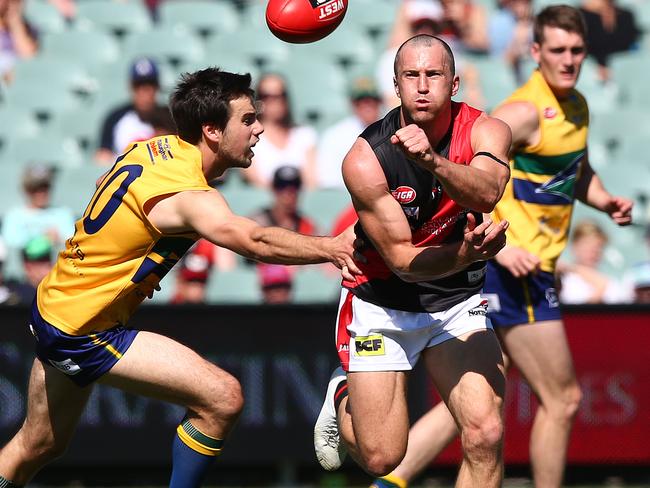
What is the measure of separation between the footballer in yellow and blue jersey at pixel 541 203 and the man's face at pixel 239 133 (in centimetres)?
169

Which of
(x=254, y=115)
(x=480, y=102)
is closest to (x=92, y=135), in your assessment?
(x=480, y=102)

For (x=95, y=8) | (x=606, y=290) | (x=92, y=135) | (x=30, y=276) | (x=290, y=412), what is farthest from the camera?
(x=95, y=8)

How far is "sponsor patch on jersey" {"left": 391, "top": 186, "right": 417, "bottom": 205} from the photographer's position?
5262 mm

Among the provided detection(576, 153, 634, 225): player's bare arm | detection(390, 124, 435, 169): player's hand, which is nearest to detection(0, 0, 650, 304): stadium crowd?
detection(576, 153, 634, 225): player's bare arm

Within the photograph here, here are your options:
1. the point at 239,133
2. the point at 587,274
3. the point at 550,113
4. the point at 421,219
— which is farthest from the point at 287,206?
the point at 421,219

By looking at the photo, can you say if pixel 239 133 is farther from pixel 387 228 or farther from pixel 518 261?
pixel 518 261

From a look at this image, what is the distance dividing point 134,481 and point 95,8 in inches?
240

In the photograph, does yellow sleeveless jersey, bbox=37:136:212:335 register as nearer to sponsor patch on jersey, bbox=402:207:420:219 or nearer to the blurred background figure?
sponsor patch on jersey, bbox=402:207:420:219

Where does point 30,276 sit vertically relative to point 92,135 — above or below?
below

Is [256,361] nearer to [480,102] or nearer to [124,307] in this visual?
[124,307]

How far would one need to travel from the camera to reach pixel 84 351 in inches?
214

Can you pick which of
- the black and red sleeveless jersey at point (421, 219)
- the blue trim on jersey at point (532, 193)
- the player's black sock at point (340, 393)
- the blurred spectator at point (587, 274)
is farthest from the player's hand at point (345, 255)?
the blurred spectator at point (587, 274)

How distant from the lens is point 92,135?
11.2 m

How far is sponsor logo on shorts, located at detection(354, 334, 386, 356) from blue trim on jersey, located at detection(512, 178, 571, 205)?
4.93 feet
